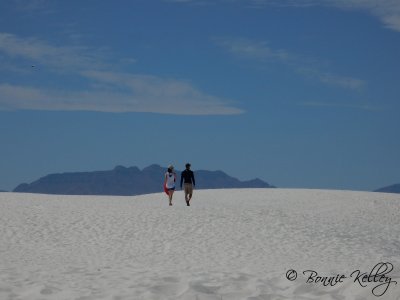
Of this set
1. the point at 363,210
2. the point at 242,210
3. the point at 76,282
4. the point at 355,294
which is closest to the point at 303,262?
the point at 355,294

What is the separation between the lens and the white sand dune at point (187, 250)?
11.9 meters

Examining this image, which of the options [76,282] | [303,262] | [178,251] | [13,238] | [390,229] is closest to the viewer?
[76,282]

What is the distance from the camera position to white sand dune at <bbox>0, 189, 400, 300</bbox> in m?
11.9

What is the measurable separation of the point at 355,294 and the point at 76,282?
531cm

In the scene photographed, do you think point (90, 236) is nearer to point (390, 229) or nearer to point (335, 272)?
point (335, 272)

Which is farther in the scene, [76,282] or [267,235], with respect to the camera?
[267,235]

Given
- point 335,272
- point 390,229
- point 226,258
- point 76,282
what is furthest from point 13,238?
point 390,229

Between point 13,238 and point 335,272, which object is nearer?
point 335,272

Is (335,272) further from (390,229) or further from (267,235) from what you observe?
(390,229)

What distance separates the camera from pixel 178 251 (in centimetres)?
1906

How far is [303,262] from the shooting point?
17.4 metres

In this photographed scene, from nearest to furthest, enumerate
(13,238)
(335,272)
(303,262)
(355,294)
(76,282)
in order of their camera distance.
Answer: (355,294) < (76,282) < (335,272) < (303,262) < (13,238)

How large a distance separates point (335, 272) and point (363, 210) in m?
17.7

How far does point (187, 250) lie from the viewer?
1922 cm
